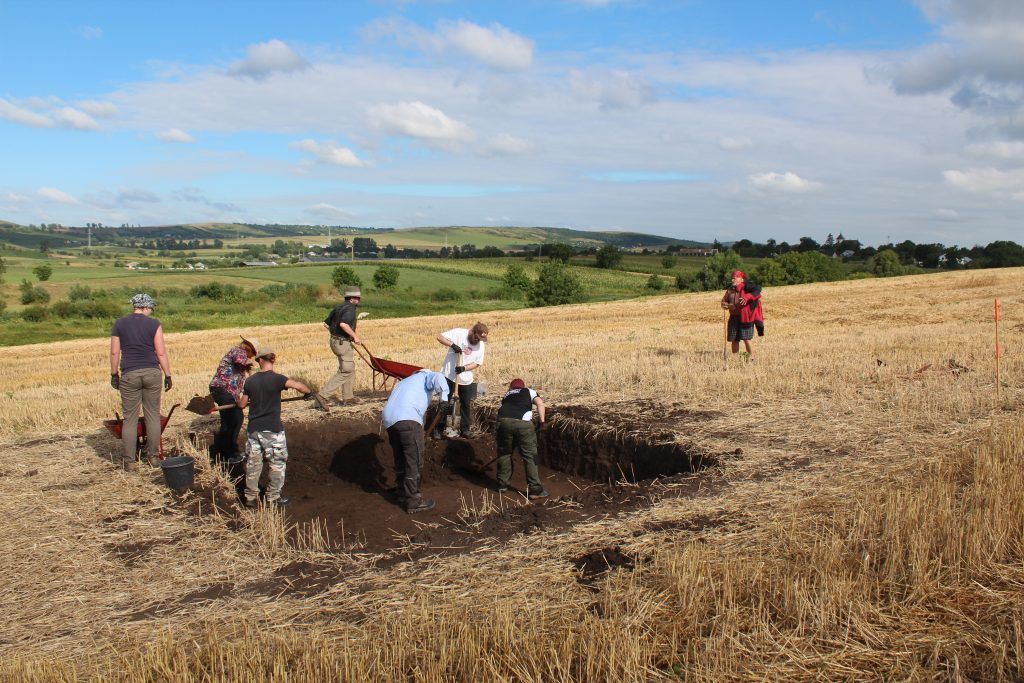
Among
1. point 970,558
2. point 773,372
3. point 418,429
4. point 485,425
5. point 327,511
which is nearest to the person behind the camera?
point 970,558

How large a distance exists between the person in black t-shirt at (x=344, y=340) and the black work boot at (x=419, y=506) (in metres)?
3.24

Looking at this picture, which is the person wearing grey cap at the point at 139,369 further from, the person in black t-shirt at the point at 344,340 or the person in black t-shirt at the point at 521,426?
the person in black t-shirt at the point at 521,426

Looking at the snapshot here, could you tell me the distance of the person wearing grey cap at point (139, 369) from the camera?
8.30m

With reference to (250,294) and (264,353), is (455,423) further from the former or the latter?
(250,294)

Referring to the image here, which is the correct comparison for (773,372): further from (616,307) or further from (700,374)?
(616,307)

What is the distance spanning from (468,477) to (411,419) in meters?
2.39

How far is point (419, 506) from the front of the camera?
806cm

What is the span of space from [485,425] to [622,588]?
608cm

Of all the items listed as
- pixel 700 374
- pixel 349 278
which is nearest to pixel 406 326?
pixel 700 374

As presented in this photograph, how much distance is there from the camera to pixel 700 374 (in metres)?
12.0

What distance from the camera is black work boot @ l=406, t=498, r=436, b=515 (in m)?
8.03

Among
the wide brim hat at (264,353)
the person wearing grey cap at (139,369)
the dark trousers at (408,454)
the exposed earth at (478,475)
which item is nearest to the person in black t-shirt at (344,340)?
the exposed earth at (478,475)

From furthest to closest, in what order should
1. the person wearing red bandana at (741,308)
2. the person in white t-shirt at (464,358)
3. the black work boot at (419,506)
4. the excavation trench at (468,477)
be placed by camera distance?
the person wearing red bandana at (741,308) < the person in white t-shirt at (464,358) < the black work boot at (419,506) < the excavation trench at (468,477)

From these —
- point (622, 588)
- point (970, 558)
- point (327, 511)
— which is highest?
point (970, 558)
